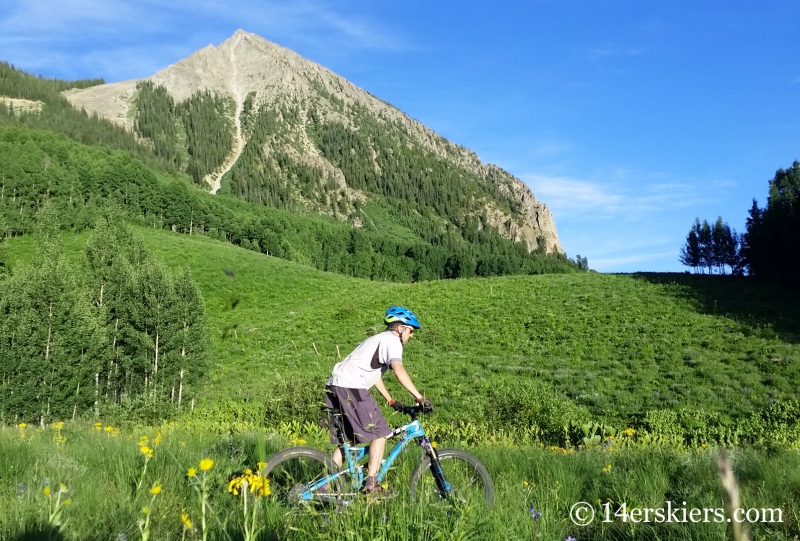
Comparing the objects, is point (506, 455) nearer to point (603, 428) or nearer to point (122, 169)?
point (603, 428)

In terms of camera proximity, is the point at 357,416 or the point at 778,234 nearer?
the point at 357,416

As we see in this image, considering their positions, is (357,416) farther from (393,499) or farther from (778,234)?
(778,234)

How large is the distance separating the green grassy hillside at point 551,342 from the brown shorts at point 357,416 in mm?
11517

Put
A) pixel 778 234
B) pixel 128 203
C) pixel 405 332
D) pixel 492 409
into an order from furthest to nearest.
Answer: pixel 128 203, pixel 778 234, pixel 492 409, pixel 405 332

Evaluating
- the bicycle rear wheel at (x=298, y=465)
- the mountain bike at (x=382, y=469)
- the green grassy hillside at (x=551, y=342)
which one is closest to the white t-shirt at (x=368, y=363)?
the mountain bike at (x=382, y=469)

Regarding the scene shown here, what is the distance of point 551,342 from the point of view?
111 ft

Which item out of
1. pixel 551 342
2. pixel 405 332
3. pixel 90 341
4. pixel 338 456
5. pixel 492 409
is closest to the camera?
pixel 338 456

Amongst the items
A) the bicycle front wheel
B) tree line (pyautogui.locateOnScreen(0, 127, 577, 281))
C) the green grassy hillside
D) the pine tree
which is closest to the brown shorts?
the bicycle front wheel

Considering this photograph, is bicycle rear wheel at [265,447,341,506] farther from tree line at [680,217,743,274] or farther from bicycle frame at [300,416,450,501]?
tree line at [680,217,743,274]

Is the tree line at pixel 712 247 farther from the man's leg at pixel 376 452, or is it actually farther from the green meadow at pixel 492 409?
the man's leg at pixel 376 452

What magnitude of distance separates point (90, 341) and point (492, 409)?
27.1 meters

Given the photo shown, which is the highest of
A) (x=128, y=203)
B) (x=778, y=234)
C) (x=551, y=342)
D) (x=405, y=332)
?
(x=128, y=203)

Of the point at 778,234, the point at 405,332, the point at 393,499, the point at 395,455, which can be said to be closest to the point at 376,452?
the point at 395,455

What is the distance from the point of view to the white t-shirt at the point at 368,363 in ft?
19.7
